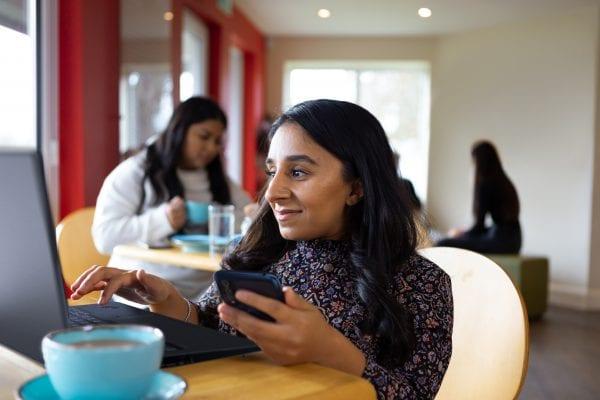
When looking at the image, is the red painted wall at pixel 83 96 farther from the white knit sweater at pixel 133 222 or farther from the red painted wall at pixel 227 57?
the red painted wall at pixel 227 57

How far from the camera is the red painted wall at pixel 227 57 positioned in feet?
16.3

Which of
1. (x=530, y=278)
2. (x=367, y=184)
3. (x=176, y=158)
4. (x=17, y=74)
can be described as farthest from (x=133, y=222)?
(x=530, y=278)

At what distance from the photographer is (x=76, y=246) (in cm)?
251

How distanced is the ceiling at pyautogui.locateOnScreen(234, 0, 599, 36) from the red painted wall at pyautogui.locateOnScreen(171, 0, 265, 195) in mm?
222

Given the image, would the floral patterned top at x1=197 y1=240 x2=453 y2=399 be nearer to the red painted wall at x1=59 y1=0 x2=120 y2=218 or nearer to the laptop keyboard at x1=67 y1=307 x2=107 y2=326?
the laptop keyboard at x1=67 y1=307 x2=107 y2=326

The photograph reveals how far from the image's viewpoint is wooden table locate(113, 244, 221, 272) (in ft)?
7.08

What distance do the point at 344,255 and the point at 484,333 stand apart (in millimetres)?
278

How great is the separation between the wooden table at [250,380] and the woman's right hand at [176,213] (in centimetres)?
161

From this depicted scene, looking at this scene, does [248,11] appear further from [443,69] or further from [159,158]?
[159,158]

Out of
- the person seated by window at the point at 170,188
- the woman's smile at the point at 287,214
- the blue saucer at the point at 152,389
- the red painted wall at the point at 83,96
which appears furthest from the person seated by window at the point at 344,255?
the red painted wall at the point at 83,96

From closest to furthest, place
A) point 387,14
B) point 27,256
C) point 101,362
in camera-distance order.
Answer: point 101,362 → point 27,256 → point 387,14

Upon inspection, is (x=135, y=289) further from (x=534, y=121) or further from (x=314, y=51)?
(x=314, y=51)

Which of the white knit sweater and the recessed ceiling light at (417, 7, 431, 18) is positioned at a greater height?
the recessed ceiling light at (417, 7, 431, 18)

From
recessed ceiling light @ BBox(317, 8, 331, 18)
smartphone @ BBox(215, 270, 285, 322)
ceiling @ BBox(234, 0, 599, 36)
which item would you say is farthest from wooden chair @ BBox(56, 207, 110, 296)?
recessed ceiling light @ BBox(317, 8, 331, 18)
